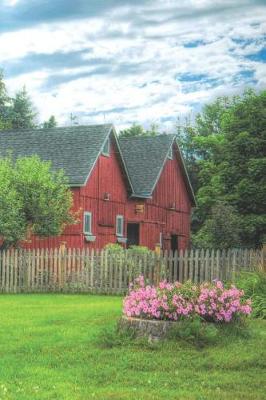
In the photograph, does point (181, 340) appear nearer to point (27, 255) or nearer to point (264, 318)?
point (264, 318)

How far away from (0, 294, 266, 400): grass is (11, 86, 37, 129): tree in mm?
59140

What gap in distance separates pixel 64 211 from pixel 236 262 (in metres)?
10.9

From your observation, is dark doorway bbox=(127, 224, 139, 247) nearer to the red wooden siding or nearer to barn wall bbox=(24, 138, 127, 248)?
the red wooden siding

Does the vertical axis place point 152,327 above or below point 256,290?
below

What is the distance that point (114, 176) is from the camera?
39.8 m

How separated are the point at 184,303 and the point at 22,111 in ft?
205

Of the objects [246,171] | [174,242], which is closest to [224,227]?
[246,171]

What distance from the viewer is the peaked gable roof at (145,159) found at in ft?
139

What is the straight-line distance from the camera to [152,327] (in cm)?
1134

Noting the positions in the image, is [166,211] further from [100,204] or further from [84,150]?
[84,150]

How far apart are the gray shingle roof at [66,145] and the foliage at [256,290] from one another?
18.1 m

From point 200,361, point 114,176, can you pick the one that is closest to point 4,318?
point 200,361

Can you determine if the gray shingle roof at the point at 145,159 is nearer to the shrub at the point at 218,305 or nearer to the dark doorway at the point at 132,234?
the dark doorway at the point at 132,234

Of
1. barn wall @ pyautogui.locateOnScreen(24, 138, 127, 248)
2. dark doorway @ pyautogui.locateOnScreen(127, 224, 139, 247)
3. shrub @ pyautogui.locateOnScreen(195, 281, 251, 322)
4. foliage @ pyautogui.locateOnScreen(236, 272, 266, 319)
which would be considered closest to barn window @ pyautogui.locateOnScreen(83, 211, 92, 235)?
barn wall @ pyautogui.locateOnScreen(24, 138, 127, 248)
